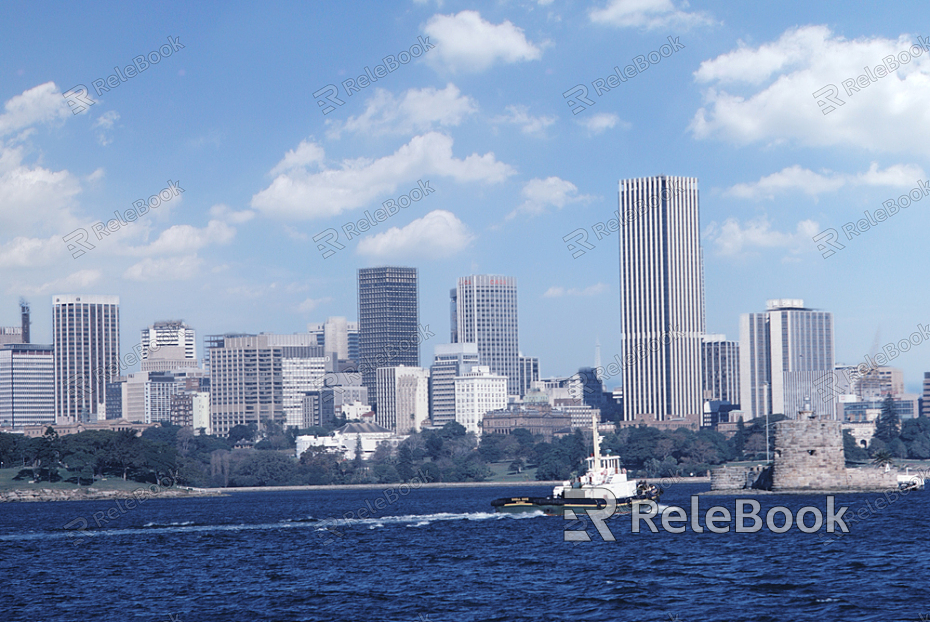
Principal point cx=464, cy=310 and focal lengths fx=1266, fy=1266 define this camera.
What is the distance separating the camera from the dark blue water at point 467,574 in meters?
58.1

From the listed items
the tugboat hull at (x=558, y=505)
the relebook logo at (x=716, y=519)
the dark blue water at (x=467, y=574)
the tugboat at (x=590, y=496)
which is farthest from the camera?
the tugboat at (x=590, y=496)

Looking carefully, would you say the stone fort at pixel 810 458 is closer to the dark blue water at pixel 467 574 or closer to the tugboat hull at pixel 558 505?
the dark blue water at pixel 467 574

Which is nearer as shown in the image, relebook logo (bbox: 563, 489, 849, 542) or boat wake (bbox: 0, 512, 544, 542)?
relebook logo (bbox: 563, 489, 849, 542)

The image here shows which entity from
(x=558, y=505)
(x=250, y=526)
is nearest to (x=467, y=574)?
(x=558, y=505)

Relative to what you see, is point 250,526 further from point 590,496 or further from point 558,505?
point 590,496

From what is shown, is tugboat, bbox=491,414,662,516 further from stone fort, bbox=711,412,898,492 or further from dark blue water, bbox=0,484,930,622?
stone fort, bbox=711,412,898,492

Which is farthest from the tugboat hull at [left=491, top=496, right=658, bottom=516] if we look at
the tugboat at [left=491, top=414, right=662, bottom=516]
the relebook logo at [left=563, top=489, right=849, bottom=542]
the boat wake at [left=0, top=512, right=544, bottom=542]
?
the boat wake at [left=0, top=512, right=544, bottom=542]

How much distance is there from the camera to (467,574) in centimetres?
7150

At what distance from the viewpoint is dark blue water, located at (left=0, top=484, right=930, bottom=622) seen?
5809 cm

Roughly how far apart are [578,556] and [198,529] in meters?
46.6

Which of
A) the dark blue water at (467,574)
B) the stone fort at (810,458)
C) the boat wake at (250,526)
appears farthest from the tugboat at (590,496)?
the stone fort at (810,458)

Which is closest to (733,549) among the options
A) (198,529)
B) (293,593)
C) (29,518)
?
(293,593)

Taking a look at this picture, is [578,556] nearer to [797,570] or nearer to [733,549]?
[733,549]

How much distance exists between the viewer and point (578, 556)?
79.6 m
